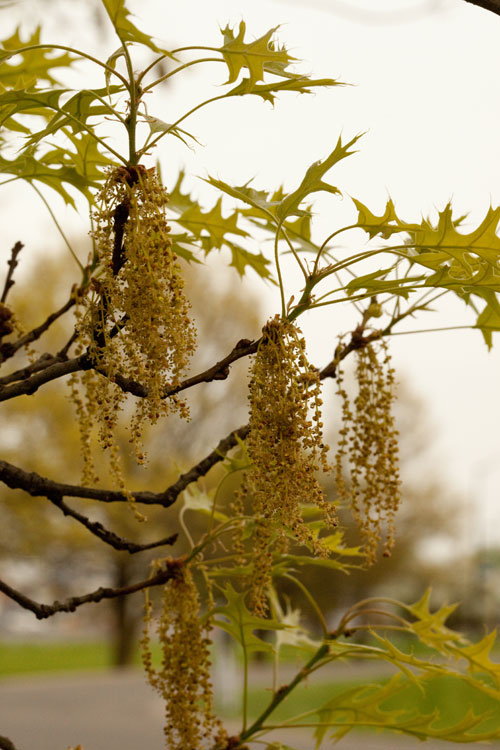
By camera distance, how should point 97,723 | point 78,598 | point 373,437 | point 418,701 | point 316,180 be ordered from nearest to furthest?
point 316,180 < point 373,437 < point 78,598 < point 97,723 < point 418,701

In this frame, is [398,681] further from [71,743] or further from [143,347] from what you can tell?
[71,743]

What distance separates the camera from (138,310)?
1133 millimetres

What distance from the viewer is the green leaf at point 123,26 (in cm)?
120

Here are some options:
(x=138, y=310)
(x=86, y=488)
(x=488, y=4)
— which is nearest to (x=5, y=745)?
(x=86, y=488)

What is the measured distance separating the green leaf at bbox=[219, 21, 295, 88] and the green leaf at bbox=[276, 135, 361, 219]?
132 mm

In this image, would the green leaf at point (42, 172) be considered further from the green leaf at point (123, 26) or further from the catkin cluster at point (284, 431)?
the catkin cluster at point (284, 431)

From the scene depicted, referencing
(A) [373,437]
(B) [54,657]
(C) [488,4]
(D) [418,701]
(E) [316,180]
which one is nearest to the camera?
(E) [316,180]

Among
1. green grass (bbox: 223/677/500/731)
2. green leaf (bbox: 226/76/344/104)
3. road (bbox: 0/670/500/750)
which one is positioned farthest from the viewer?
green grass (bbox: 223/677/500/731)

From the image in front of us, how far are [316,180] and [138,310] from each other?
29cm

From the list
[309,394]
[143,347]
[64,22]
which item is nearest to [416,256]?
[309,394]

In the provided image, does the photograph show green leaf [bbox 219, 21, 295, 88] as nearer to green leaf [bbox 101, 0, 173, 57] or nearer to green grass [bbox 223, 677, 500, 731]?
green leaf [bbox 101, 0, 173, 57]

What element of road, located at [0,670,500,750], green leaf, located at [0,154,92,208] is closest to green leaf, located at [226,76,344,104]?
green leaf, located at [0,154,92,208]

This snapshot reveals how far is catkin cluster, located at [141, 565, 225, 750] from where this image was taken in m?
1.59

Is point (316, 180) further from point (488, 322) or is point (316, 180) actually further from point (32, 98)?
point (488, 322)
